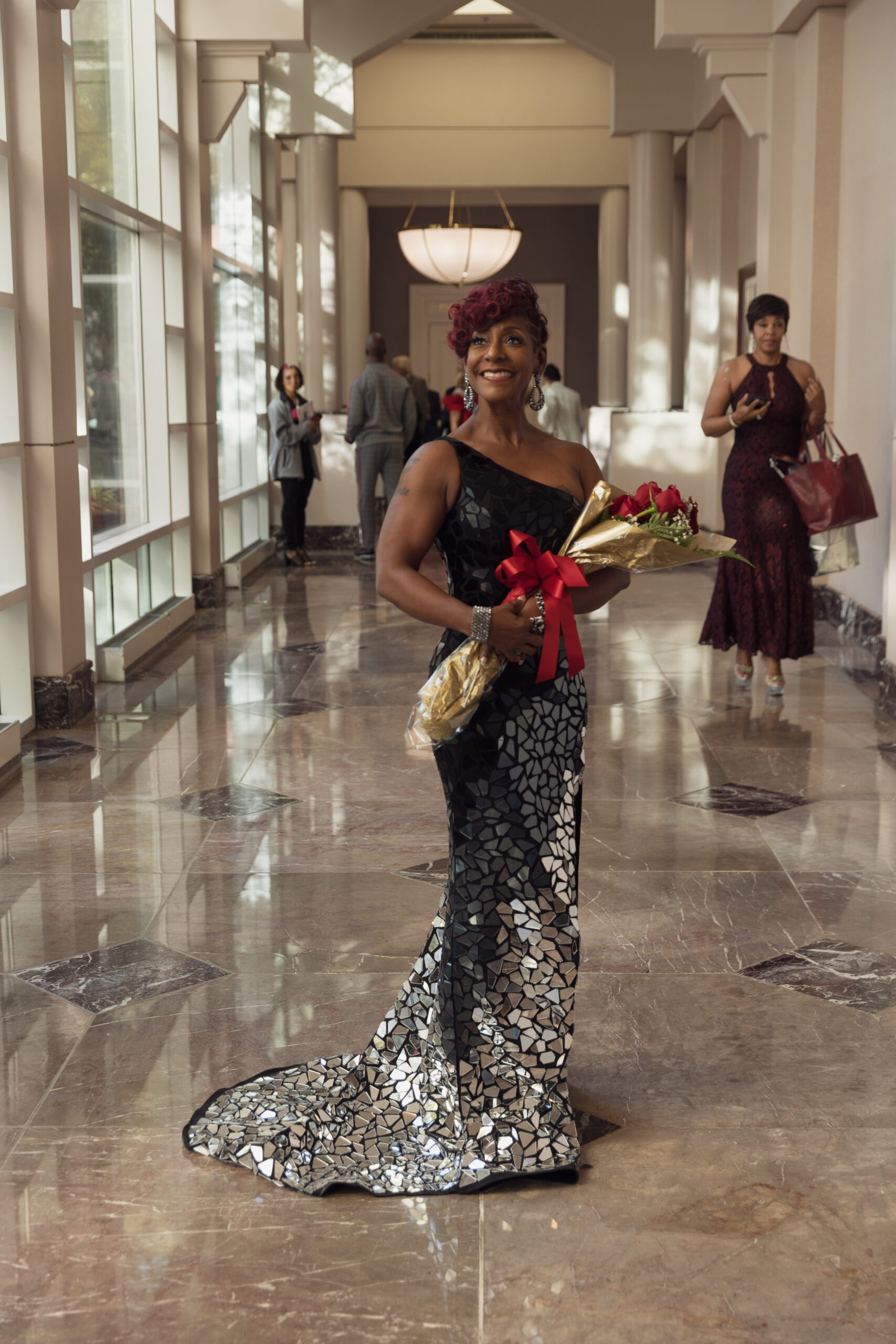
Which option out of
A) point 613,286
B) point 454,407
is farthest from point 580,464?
point 613,286

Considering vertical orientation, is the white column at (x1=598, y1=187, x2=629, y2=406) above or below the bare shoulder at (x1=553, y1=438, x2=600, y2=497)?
above

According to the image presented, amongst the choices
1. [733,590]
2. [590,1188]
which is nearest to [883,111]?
[733,590]

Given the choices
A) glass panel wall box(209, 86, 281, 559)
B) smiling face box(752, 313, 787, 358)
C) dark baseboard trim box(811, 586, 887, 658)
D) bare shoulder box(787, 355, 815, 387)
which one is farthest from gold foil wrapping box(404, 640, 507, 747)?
glass panel wall box(209, 86, 281, 559)

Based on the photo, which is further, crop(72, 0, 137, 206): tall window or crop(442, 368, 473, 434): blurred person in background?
crop(442, 368, 473, 434): blurred person in background

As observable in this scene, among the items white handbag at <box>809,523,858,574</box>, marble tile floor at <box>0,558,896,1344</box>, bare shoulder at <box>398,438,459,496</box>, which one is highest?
bare shoulder at <box>398,438,459,496</box>

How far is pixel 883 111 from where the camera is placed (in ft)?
25.3

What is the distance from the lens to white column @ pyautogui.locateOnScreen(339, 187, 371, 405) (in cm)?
1574

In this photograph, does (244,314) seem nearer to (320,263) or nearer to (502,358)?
(320,263)

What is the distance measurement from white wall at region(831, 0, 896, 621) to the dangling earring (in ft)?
15.6

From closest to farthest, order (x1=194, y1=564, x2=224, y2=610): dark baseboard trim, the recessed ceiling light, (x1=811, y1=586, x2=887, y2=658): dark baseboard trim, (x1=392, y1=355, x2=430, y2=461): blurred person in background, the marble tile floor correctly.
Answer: the marble tile floor → (x1=811, y1=586, x2=887, y2=658): dark baseboard trim → (x1=194, y1=564, x2=224, y2=610): dark baseboard trim → (x1=392, y1=355, x2=430, y2=461): blurred person in background → the recessed ceiling light

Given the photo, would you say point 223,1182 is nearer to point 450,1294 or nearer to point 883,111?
point 450,1294

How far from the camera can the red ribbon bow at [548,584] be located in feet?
8.24

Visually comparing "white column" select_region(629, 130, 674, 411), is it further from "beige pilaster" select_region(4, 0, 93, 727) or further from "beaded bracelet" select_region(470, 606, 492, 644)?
"beaded bracelet" select_region(470, 606, 492, 644)

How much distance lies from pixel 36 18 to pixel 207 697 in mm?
3022
